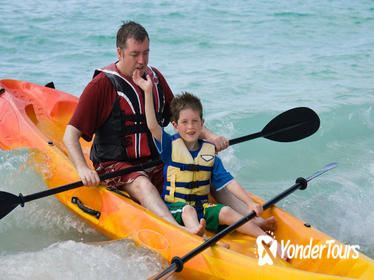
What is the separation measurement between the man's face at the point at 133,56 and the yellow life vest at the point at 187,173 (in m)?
0.51

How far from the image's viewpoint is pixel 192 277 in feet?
7.84

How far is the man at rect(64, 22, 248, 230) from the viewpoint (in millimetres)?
2807

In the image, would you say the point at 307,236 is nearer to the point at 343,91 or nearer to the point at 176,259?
the point at 176,259

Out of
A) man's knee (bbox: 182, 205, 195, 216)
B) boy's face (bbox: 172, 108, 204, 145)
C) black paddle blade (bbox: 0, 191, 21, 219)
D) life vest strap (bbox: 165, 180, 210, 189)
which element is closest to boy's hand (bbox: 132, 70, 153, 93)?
boy's face (bbox: 172, 108, 204, 145)

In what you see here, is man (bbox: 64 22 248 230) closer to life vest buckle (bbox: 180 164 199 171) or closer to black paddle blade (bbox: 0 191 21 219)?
life vest buckle (bbox: 180 164 199 171)

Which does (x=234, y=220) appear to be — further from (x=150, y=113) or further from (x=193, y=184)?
(x=150, y=113)

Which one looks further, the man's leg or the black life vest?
the black life vest

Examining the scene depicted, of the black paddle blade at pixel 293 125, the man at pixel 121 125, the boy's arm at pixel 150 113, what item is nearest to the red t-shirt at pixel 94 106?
the man at pixel 121 125

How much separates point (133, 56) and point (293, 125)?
1.28 m

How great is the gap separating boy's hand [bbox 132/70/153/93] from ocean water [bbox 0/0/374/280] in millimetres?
873

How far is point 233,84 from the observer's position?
23.8ft

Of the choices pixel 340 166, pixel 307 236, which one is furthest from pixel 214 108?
pixel 307 236

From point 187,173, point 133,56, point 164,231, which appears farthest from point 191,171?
point 133,56

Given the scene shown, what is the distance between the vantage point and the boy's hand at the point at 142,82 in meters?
2.75
